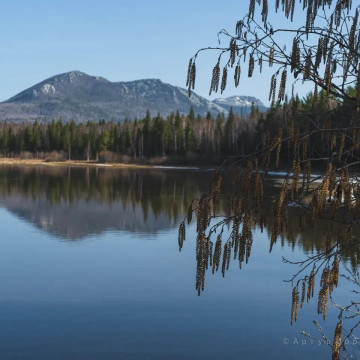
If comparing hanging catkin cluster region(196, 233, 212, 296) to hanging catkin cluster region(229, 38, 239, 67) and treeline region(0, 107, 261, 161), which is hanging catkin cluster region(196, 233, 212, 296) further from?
treeline region(0, 107, 261, 161)

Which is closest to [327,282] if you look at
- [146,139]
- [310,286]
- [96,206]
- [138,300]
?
[310,286]

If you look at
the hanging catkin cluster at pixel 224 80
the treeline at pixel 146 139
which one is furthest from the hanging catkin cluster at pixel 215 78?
Answer: the treeline at pixel 146 139

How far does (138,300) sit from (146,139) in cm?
12394

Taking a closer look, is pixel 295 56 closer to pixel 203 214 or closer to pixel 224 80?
pixel 224 80

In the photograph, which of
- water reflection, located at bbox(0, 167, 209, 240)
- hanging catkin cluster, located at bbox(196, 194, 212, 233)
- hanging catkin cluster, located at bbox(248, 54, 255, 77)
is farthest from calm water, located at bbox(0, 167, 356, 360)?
hanging catkin cluster, located at bbox(248, 54, 255, 77)

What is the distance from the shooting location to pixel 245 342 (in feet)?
44.5

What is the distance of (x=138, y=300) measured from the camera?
663 inches

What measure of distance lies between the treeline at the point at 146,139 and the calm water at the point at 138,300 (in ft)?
233

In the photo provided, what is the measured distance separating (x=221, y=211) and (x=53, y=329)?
86.2 feet

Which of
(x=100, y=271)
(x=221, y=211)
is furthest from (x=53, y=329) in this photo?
(x=221, y=211)

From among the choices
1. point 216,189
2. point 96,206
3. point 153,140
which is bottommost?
point 96,206

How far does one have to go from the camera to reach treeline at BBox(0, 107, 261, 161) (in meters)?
119

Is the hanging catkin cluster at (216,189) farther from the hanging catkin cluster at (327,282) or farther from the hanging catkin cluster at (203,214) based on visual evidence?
the hanging catkin cluster at (327,282)

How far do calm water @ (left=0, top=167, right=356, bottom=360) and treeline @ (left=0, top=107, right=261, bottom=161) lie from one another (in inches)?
2794
